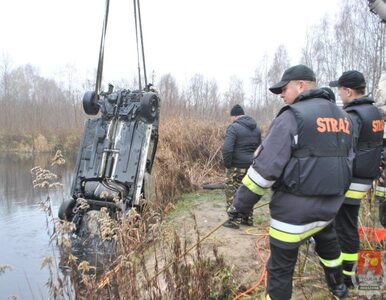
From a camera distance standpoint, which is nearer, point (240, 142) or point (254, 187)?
point (254, 187)

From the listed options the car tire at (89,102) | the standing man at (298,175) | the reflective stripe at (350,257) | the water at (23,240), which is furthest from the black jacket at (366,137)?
the car tire at (89,102)

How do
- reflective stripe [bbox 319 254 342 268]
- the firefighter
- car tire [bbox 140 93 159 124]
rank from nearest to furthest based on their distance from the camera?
reflective stripe [bbox 319 254 342 268]
the firefighter
car tire [bbox 140 93 159 124]

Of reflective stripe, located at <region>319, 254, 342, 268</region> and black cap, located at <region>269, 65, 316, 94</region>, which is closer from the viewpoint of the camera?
black cap, located at <region>269, 65, 316, 94</region>

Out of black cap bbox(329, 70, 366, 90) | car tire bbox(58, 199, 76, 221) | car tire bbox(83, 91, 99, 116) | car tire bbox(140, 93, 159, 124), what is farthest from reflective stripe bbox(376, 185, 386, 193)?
car tire bbox(83, 91, 99, 116)

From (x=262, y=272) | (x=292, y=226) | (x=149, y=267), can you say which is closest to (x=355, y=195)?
(x=292, y=226)

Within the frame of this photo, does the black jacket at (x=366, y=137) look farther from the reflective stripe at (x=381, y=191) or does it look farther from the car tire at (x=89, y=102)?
the car tire at (x=89, y=102)

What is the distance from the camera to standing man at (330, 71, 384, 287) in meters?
3.43

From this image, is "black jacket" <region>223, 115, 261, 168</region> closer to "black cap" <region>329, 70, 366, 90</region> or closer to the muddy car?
the muddy car

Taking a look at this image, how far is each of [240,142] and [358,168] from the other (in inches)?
103

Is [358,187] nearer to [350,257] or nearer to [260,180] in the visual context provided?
[350,257]

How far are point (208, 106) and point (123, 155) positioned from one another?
8.23m

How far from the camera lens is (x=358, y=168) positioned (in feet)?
11.4

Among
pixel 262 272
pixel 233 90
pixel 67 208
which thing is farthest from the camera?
pixel 233 90

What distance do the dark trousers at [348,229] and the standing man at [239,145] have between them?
247cm
